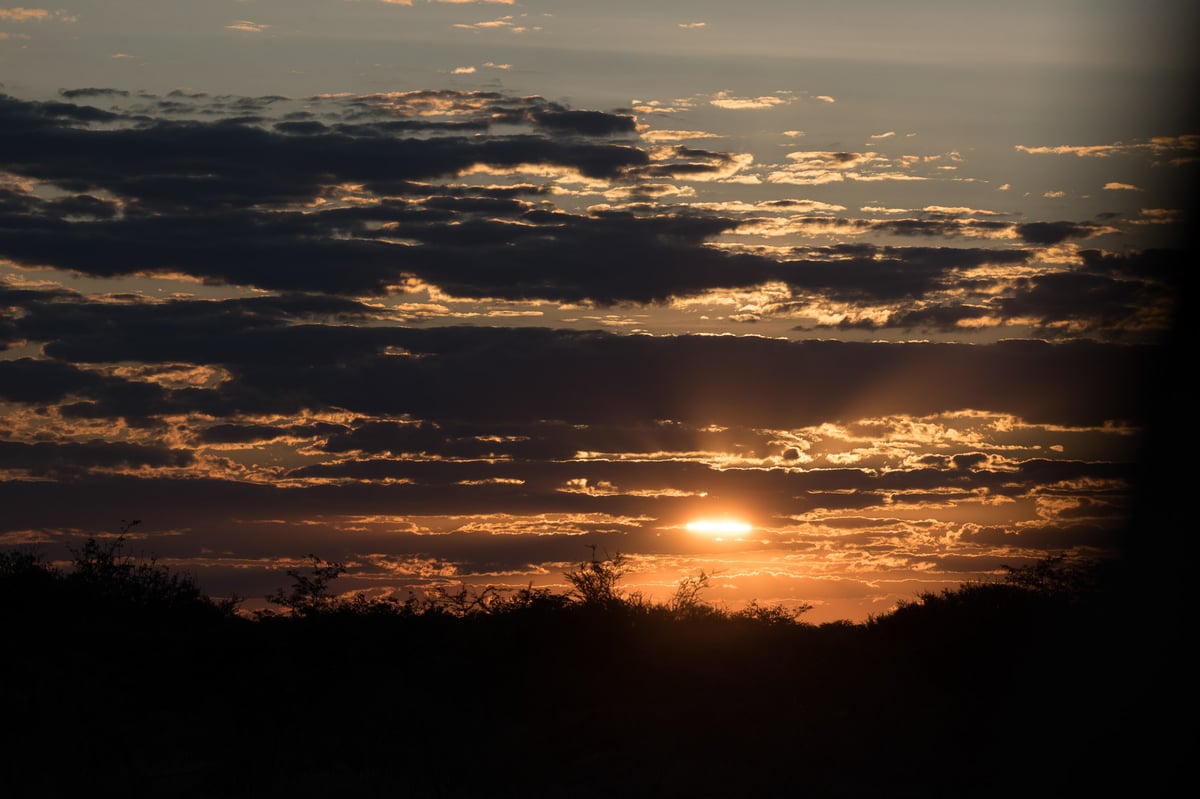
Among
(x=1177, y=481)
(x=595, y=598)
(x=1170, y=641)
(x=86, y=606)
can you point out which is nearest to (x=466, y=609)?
(x=595, y=598)

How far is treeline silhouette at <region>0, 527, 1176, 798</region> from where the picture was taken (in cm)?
1889

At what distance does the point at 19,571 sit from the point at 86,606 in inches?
63.5

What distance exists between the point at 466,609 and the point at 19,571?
26.5 ft

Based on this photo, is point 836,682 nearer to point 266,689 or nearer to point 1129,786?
point 1129,786

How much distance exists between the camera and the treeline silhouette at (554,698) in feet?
62.0

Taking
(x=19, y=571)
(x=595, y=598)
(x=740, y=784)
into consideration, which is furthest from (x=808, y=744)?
(x=19, y=571)

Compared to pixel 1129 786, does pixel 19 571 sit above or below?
above

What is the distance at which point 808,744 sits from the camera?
782 inches

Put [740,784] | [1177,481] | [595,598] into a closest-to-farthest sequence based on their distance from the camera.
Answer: [740,784], [595,598], [1177,481]

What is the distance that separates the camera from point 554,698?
21719 millimetres

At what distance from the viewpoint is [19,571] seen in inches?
966

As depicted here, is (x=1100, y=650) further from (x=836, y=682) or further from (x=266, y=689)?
(x=266, y=689)

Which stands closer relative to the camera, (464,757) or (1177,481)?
(464,757)

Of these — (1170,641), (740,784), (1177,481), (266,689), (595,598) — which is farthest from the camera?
(1177,481)
